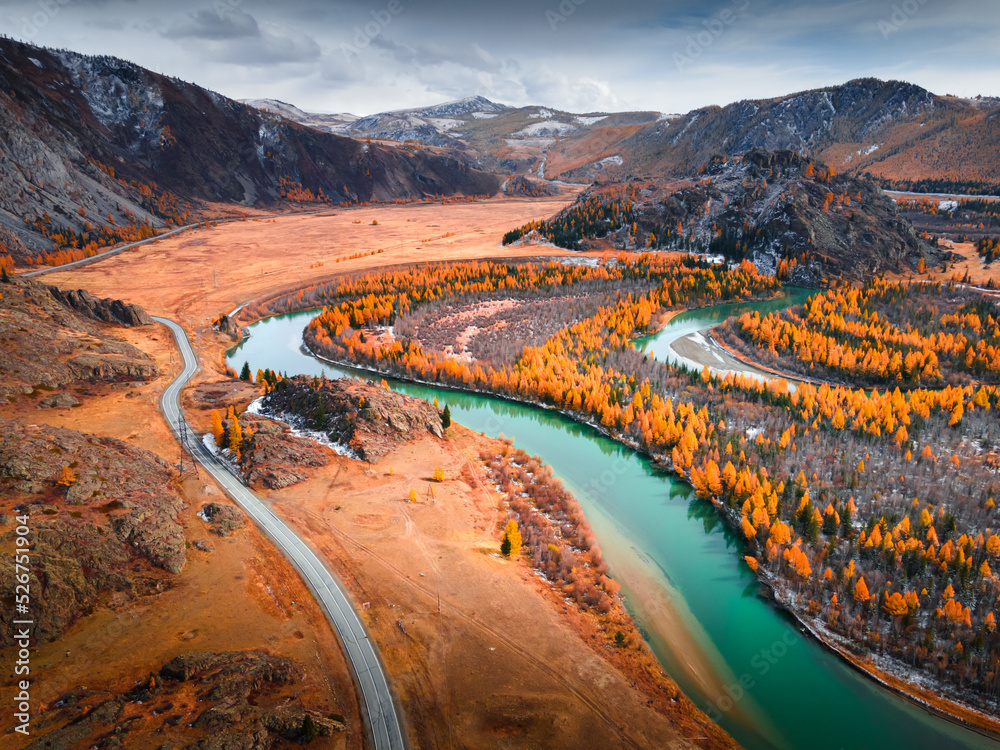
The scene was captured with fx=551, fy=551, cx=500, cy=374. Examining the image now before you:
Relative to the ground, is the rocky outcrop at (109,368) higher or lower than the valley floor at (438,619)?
higher

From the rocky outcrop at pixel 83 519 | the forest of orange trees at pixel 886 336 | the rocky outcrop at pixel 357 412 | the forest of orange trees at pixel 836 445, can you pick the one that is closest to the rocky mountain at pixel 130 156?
the forest of orange trees at pixel 836 445

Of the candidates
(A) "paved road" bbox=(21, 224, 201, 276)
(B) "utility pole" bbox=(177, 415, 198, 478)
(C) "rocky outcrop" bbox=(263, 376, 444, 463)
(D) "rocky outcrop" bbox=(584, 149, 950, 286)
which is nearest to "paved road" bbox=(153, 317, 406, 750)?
(B) "utility pole" bbox=(177, 415, 198, 478)

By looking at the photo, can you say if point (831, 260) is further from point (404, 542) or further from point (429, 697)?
point (429, 697)

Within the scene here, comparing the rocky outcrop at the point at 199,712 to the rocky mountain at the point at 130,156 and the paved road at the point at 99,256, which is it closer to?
the paved road at the point at 99,256

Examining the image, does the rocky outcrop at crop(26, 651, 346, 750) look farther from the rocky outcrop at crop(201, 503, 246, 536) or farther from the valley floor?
the rocky outcrop at crop(201, 503, 246, 536)

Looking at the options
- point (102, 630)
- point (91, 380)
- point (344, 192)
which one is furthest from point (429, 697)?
point (344, 192)

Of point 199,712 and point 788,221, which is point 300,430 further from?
point 788,221
